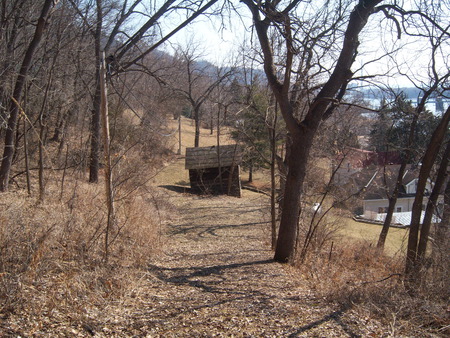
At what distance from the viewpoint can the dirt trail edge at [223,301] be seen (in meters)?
4.23

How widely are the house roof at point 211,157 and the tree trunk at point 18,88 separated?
503 inches

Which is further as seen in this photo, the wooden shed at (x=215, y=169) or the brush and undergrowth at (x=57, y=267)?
the wooden shed at (x=215, y=169)

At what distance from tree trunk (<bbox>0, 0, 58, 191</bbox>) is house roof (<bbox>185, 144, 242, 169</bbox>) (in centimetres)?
1279

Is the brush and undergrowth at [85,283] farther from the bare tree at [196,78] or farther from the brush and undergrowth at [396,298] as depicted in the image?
the bare tree at [196,78]

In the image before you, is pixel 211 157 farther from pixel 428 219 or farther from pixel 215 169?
pixel 428 219

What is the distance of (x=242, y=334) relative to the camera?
4.17m

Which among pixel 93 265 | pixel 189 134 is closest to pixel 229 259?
pixel 93 265

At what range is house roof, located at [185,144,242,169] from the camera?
72.0ft

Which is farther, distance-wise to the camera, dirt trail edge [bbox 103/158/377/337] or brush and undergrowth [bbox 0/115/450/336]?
dirt trail edge [bbox 103/158/377/337]

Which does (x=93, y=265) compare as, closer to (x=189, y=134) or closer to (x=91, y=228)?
(x=91, y=228)

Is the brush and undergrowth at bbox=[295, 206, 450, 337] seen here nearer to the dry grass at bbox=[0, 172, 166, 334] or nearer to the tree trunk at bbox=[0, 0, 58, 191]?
the dry grass at bbox=[0, 172, 166, 334]

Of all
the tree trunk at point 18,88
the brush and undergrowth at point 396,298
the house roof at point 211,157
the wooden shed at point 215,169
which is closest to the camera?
the brush and undergrowth at point 396,298

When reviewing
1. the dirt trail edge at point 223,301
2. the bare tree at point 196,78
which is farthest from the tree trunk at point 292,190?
the bare tree at point 196,78

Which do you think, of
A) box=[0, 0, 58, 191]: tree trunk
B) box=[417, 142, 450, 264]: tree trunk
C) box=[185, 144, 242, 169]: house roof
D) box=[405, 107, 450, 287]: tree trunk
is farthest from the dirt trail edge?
box=[185, 144, 242, 169]: house roof
